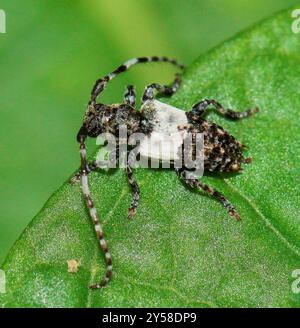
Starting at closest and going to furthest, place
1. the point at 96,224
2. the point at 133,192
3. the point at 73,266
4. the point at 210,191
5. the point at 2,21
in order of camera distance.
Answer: the point at 73,266 → the point at 96,224 → the point at 133,192 → the point at 210,191 → the point at 2,21

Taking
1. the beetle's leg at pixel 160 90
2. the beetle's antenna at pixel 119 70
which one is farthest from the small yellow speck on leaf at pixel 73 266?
the beetle's leg at pixel 160 90

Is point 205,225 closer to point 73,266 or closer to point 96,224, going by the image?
point 96,224

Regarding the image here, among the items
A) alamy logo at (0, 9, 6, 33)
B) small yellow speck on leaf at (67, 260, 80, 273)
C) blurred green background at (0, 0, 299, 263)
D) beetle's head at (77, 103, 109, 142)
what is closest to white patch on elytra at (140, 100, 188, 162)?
beetle's head at (77, 103, 109, 142)

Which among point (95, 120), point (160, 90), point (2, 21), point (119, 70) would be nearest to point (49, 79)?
point (2, 21)

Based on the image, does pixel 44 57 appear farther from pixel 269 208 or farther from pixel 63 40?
pixel 269 208

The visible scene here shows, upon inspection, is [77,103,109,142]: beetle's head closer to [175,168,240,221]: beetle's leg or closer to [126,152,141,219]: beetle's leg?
[126,152,141,219]: beetle's leg

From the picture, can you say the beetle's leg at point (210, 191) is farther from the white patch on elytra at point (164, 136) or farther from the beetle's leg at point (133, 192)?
the beetle's leg at point (133, 192)

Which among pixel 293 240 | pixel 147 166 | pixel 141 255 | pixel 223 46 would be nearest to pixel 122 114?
pixel 147 166
